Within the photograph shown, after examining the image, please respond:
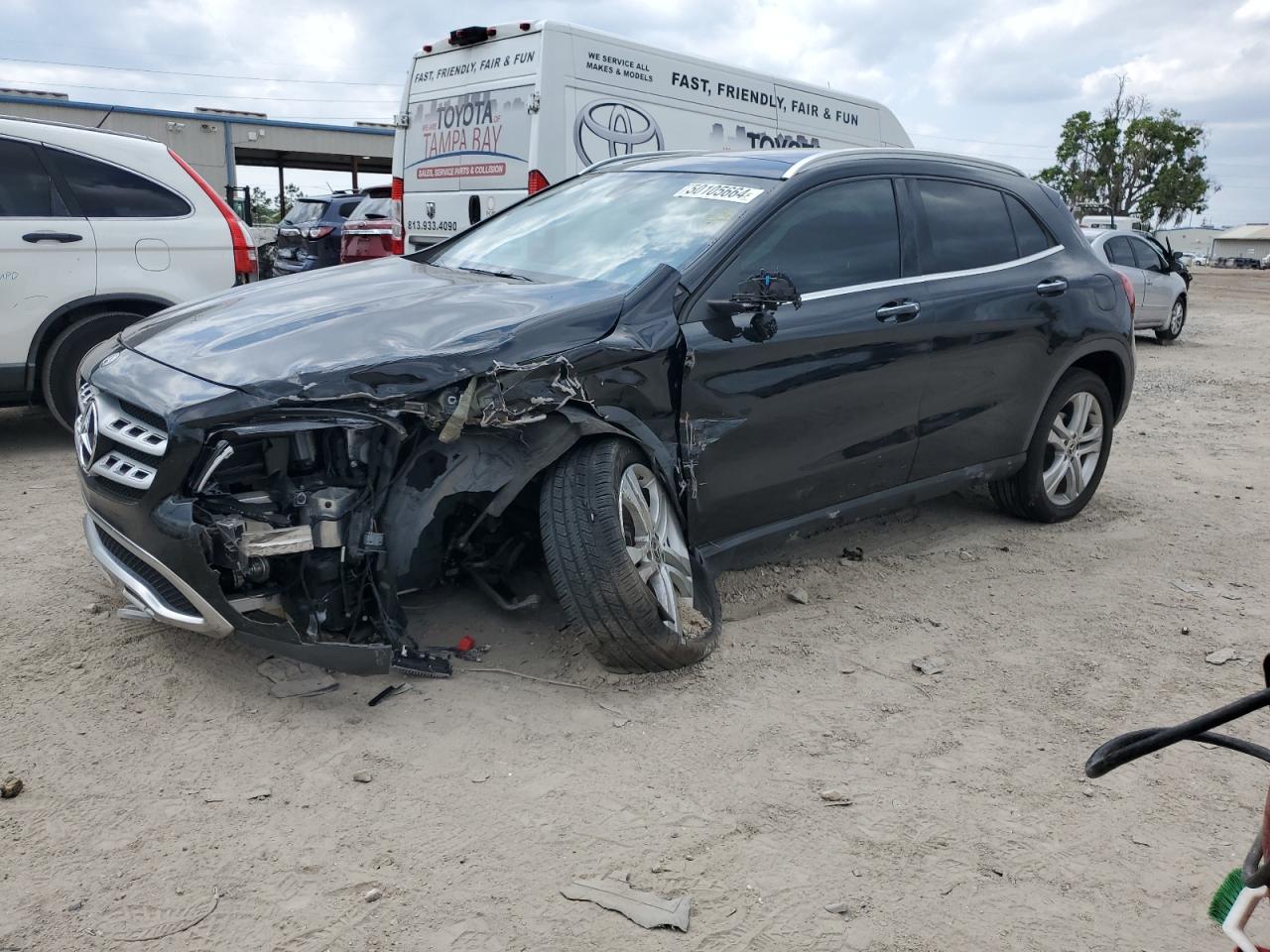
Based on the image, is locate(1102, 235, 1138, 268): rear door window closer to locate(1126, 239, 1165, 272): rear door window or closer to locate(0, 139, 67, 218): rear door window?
locate(1126, 239, 1165, 272): rear door window

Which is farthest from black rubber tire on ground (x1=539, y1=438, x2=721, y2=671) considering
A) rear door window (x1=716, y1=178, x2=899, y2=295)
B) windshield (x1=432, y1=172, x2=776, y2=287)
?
rear door window (x1=716, y1=178, x2=899, y2=295)

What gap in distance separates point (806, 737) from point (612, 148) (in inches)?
266

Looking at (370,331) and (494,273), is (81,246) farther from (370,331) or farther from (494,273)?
(370,331)

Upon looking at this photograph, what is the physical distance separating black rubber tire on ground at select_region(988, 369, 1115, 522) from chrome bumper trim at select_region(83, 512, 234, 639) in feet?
12.7

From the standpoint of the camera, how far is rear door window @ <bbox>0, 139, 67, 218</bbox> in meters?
6.25

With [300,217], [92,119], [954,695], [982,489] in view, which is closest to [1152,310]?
[982,489]

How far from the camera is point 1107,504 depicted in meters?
6.15

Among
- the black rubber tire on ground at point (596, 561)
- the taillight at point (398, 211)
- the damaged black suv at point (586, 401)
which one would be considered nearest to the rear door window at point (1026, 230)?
the damaged black suv at point (586, 401)

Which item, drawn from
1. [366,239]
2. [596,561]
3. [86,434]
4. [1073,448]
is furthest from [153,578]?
[366,239]

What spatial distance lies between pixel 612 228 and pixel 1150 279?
510 inches

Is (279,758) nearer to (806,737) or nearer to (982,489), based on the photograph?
(806,737)

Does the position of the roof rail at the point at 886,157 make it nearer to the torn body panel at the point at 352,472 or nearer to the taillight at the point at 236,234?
the torn body panel at the point at 352,472

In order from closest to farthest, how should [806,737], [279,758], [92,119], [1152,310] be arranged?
[279,758], [806,737], [1152,310], [92,119]

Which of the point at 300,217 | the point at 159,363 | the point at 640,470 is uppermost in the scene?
the point at 300,217
